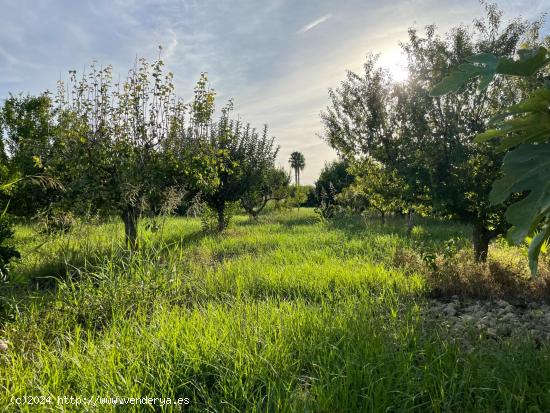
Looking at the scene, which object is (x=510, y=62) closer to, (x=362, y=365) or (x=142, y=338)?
(x=362, y=365)

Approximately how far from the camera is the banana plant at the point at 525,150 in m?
1.37

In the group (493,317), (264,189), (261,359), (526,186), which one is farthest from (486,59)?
(264,189)

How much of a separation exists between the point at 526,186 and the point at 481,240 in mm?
5579

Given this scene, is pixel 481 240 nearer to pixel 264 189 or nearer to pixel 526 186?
pixel 526 186

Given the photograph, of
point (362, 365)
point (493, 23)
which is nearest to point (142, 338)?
point (362, 365)

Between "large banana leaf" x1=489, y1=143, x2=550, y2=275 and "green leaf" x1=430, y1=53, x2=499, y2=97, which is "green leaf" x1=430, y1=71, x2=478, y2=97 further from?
"large banana leaf" x1=489, y1=143, x2=550, y2=275

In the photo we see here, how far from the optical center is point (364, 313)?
11.5 ft

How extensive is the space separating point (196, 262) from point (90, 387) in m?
4.54

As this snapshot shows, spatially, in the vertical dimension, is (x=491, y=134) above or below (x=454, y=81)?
below

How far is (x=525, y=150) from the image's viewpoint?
155cm

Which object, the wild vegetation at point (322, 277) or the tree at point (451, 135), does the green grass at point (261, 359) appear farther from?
the tree at point (451, 135)

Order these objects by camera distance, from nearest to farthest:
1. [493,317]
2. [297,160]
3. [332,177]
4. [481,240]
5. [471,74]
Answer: [471,74] → [493,317] → [481,240] → [332,177] → [297,160]

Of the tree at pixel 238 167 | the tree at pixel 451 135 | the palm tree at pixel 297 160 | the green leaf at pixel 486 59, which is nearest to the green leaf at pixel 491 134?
the green leaf at pixel 486 59

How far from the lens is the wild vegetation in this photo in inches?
89.4
